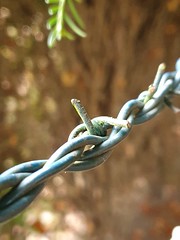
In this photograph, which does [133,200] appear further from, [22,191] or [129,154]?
[22,191]

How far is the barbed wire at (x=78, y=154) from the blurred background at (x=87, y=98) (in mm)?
566

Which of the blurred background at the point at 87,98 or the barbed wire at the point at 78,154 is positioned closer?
the barbed wire at the point at 78,154

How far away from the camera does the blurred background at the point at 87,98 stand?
955mm

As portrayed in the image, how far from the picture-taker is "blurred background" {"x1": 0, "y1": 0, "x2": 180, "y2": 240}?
0.96 meters

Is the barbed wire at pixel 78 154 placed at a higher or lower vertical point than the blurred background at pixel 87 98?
lower

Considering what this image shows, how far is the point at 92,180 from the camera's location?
1163 millimetres

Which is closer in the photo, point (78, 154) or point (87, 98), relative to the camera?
point (78, 154)

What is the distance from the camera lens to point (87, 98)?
1.06 meters

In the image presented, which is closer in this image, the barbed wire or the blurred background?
the barbed wire

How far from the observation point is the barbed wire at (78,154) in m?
0.22

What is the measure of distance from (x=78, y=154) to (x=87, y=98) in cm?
80

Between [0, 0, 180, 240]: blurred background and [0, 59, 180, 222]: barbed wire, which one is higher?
[0, 0, 180, 240]: blurred background

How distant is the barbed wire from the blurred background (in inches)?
22.3

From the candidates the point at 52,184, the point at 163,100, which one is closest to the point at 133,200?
the point at 52,184
